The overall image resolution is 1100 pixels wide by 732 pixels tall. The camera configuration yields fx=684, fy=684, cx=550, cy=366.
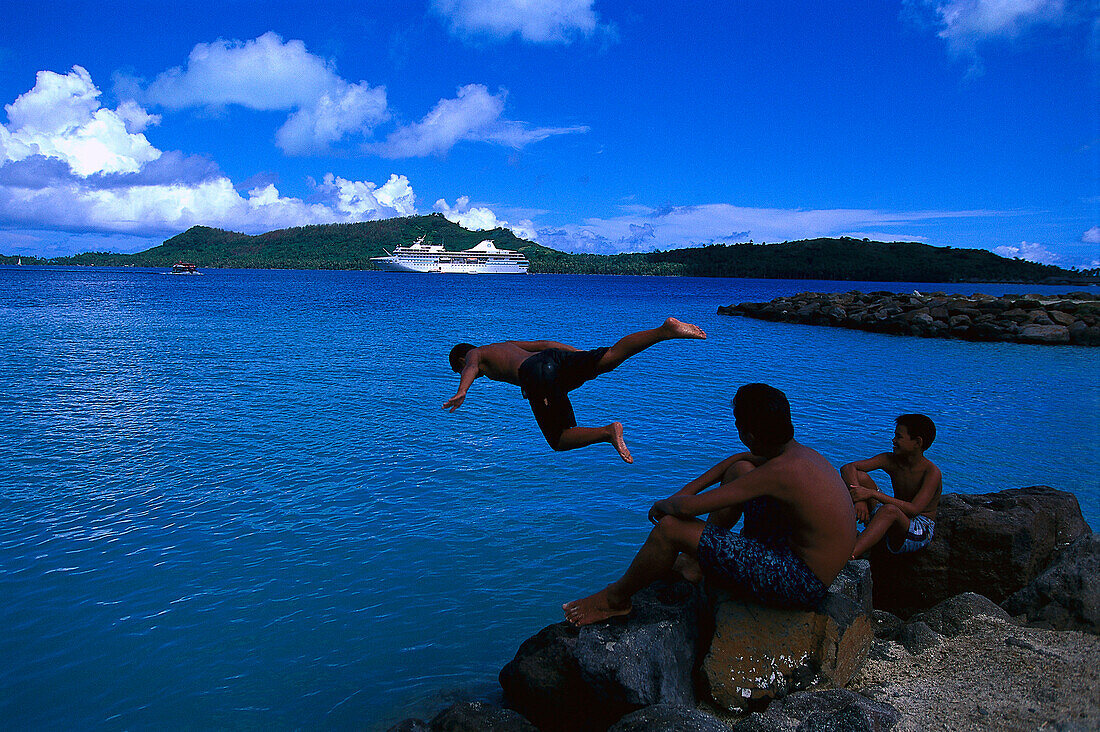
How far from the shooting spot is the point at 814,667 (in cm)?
421

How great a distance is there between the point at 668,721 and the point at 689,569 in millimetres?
1247

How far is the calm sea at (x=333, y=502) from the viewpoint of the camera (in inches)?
222

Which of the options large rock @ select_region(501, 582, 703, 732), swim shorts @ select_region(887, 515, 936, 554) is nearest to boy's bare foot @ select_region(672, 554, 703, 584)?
large rock @ select_region(501, 582, 703, 732)

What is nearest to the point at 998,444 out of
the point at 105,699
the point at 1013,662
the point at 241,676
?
the point at 1013,662

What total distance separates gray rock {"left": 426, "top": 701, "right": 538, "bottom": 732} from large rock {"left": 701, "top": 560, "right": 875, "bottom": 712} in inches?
48.1

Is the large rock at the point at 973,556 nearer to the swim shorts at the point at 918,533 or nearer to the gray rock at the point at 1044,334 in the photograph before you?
the swim shorts at the point at 918,533

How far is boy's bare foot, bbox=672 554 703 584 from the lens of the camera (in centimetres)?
465

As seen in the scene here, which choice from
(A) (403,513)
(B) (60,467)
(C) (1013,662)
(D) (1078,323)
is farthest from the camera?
(D) (1078,323)

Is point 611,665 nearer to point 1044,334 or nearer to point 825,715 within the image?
point 825,715

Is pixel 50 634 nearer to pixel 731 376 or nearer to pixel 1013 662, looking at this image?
pixel 1013 662

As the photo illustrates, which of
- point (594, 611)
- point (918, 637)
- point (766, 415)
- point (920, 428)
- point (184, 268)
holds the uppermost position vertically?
point (184, 268)

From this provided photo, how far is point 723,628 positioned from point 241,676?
395cm

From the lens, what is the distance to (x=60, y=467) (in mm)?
10312

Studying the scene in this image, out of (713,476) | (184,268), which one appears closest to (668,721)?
(713,476)
